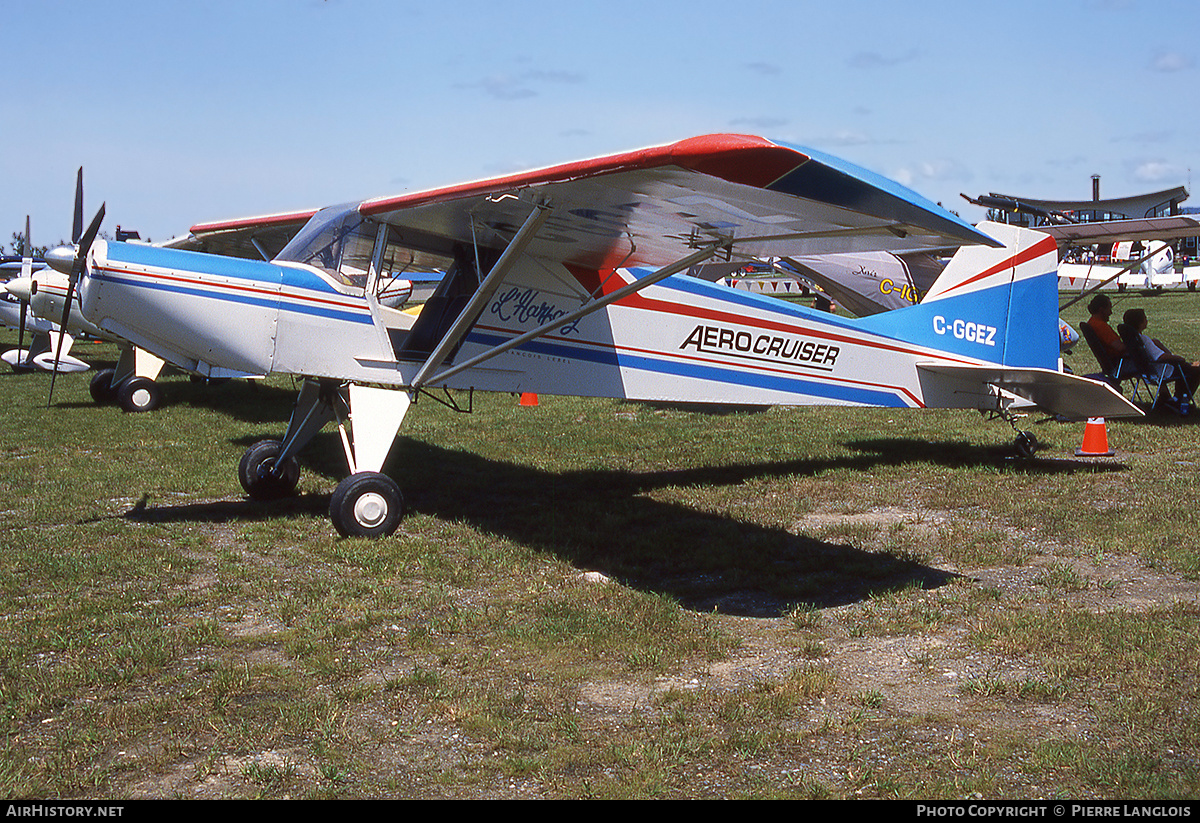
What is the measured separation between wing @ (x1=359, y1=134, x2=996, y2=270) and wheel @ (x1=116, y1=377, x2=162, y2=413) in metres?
7.86

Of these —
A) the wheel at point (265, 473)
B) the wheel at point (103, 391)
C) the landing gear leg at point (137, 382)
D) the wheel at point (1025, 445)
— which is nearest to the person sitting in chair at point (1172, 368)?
the wheel at point (1025, 445)

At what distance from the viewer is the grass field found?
3.27m

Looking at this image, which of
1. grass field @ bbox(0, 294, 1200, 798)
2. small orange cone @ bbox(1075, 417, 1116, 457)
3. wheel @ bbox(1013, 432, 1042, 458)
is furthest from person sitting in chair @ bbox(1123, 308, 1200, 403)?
wheel @ bbox(1013, 432, 1042, 458)

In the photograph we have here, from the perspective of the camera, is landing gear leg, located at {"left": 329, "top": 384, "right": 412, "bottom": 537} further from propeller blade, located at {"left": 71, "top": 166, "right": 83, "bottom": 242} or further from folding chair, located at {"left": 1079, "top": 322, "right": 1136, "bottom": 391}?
folding chair, located at {"left": 1079, "top": 322, "right": 1136, "bottom": 391}

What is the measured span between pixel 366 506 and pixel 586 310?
1.98 metres

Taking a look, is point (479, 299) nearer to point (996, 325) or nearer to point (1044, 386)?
point (996, 325)

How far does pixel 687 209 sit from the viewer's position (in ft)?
17.8

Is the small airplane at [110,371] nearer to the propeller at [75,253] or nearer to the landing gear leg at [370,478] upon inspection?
the propeller at [75,253]

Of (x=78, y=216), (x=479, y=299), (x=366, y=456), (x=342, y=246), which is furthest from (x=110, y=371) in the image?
(x=479, y=299)

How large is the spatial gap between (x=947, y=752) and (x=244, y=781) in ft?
7.79

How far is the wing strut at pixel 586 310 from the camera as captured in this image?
5785 millimetres

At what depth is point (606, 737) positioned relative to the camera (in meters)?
3.50

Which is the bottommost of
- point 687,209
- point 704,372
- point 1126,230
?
point 704,372

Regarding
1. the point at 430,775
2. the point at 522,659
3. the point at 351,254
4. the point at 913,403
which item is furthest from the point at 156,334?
the point at 913,403
